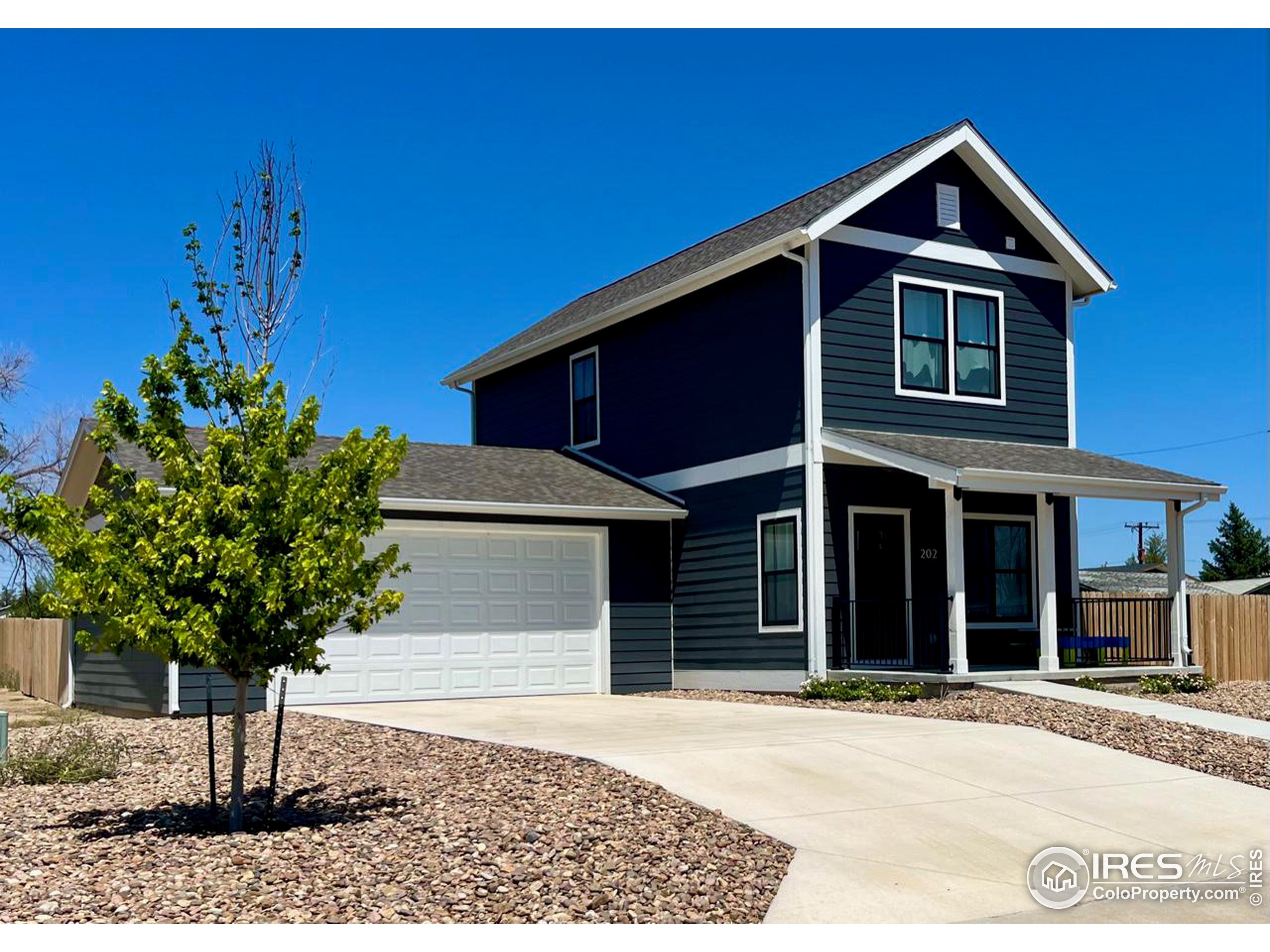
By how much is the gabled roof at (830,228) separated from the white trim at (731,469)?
8.31ft

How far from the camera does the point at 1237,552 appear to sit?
61.3 m

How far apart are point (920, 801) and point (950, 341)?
1016 centimetres

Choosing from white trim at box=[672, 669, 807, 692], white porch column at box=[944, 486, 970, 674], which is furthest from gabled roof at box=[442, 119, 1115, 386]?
white trim at box=[672, 669, 807, 692]

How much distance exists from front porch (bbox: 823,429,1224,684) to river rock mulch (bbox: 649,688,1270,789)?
0.88m

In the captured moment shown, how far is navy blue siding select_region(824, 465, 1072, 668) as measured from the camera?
1750 cm

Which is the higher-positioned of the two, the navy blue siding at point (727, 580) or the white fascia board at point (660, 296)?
the white fascia board at point (660, 296)

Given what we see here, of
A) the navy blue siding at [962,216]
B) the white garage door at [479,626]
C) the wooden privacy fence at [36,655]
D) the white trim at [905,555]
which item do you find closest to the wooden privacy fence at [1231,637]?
the white trim at [905,555]

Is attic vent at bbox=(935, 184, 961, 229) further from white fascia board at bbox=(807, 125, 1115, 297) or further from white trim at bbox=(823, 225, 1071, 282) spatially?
white fascia board at bbox=(807, 125, 1115, 297)

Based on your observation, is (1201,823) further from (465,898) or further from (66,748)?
(66,748)

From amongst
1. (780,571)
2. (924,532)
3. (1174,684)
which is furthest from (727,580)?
(1174,684)

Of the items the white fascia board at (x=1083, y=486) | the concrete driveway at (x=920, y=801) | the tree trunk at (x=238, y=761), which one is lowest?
the concrete driveway at (x=920, y=801)

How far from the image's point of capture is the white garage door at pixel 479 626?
17.3 metres

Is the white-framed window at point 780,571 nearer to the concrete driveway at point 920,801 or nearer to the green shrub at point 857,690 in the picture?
the green shrub at point 857,690

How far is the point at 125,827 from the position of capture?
8.91 m
